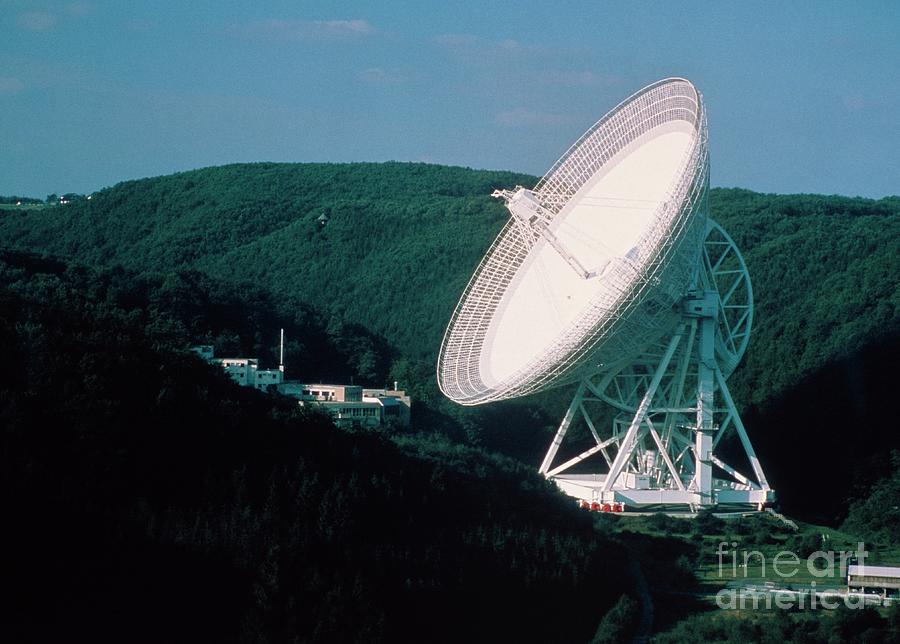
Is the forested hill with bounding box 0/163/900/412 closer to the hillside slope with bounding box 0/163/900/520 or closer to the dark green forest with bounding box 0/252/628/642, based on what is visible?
the hillside slope with bounding box 0/163/900/520

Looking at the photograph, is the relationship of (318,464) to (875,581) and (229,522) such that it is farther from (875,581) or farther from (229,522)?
(875,581)

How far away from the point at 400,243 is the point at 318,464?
6579 cm

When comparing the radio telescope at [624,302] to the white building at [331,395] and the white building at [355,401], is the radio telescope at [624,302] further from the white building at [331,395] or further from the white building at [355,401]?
the white building at [331,395]

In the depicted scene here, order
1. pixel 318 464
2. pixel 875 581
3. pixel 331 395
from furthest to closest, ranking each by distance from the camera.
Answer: pixel 331 395 → pixel 318 464 → pixel 875 581

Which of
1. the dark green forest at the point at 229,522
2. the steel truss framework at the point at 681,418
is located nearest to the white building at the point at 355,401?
the steel truss framework at the point at 681,418

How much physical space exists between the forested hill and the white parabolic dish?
2009 centimetres

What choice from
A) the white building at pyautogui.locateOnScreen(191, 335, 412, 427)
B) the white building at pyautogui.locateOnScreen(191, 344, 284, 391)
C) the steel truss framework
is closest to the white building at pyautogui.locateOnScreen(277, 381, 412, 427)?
the white building at pyautogui.locateOnScreen(191, 335, 412, 427)

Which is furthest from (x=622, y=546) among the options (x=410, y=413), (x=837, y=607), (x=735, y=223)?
(x=735, y=223)

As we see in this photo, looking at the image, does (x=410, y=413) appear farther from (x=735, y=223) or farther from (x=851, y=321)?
(x=735, y=223)

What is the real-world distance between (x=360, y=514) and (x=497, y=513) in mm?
5283

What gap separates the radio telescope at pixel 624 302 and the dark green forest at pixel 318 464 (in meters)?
3.48

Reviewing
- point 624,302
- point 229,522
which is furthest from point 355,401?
point 229,522

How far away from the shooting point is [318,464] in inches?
1314

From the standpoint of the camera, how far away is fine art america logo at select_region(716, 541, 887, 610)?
1257 inches
